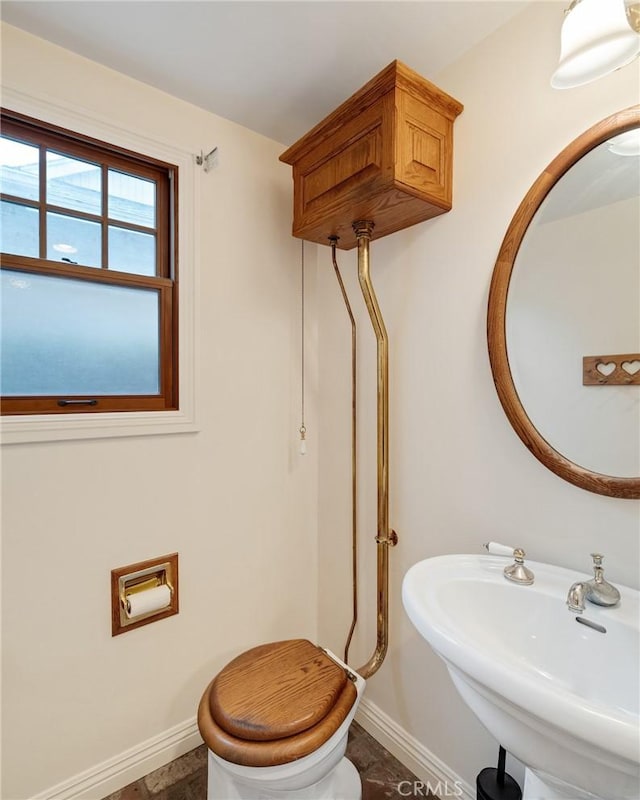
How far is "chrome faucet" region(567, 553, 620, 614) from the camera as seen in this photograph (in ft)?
2.86

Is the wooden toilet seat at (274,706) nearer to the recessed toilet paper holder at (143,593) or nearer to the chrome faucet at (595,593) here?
the recessed toilet paper holder at (143,593)

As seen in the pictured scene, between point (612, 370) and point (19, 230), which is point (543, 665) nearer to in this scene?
point (612, 370)

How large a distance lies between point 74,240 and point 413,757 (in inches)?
82.8

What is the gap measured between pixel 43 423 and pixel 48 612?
1.91ft

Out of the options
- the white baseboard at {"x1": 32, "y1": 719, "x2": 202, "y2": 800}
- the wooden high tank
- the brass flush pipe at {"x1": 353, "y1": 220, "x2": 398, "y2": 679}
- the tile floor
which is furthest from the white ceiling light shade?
the white baseboard at {"x1": 32, "y1": 719, "x2": 202, "y2": 800}

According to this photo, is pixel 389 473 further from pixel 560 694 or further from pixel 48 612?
pixel 48 612

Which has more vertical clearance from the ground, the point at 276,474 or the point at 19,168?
the point at 19,168

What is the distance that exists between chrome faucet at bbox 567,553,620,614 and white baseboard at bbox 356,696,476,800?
0.84 m

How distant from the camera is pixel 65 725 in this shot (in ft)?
4.21

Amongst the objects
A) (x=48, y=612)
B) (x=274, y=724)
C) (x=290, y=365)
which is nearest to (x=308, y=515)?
(x=290, y=365)

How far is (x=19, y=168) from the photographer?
1.26 meters

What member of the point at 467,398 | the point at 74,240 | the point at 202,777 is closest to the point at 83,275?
the point at 74,240

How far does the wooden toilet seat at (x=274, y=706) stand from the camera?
1018mm

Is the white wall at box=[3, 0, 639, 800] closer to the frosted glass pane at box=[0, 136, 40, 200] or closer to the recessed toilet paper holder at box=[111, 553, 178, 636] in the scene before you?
the recessed toilet paper holder at box=[111, 553, 178, 636]
